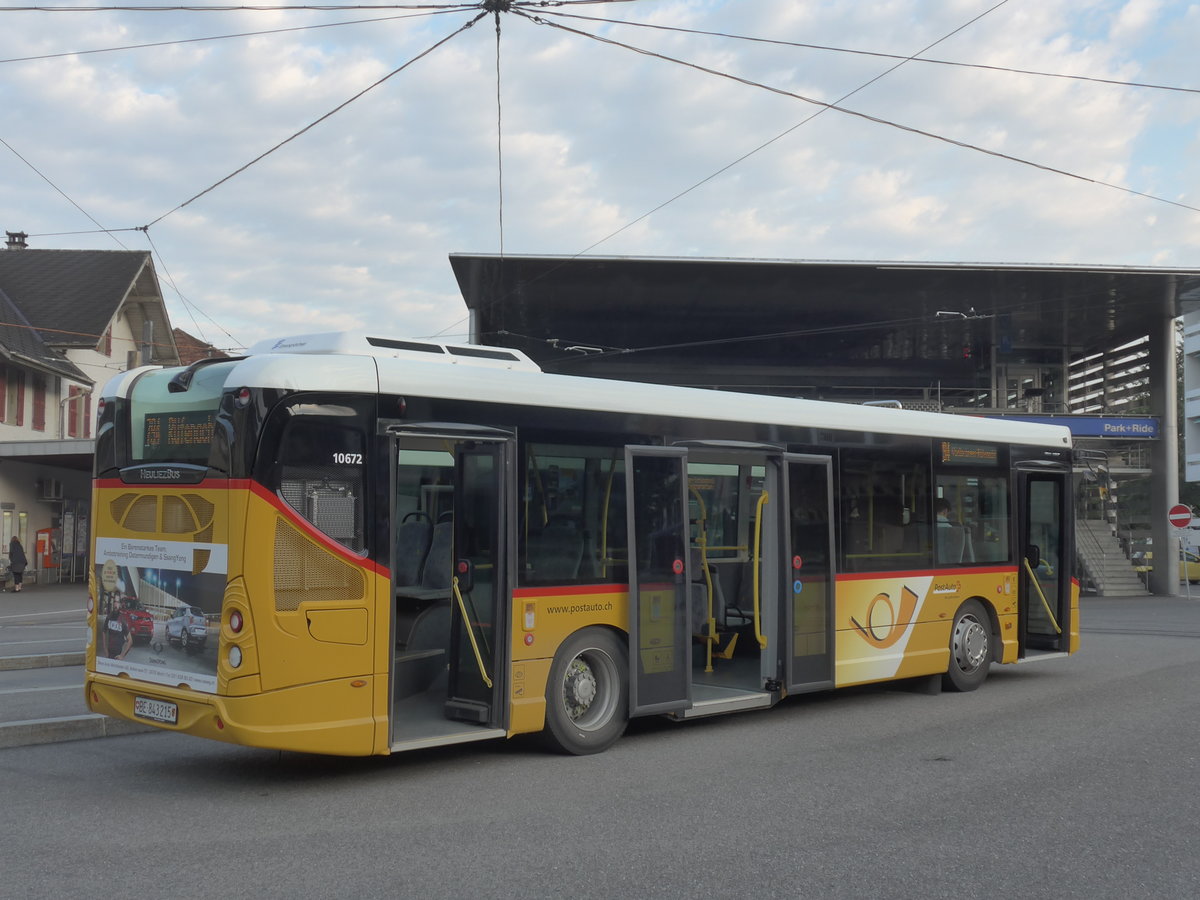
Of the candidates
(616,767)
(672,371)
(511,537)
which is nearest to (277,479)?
(511,537)

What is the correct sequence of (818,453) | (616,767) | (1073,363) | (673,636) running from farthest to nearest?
(1073,363) → (818,453) → (673,636) → (616,767)

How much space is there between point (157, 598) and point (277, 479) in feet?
3.94

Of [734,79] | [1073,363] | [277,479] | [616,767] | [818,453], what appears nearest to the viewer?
[277,479]

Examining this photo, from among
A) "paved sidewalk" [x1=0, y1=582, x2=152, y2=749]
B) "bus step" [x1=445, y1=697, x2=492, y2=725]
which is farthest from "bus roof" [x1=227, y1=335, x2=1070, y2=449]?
"paved sidewalk" [x1=0, y1=582, x2=152, y2=749]

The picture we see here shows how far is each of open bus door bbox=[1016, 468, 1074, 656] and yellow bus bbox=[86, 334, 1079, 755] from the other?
3.15 ft

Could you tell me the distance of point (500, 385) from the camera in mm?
8781

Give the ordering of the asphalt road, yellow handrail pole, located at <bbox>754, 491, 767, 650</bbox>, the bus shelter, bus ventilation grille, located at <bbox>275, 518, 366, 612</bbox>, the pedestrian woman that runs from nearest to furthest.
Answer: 1. the asphalt road
2. bus ventilation grille, located at <bbox>275, 518, 366, 612</bbox>
3. yellow handrail pole, located at <bbox>754, 491, 767, 650</bbox>
4. the bus shelter
5. the pedestrian woman

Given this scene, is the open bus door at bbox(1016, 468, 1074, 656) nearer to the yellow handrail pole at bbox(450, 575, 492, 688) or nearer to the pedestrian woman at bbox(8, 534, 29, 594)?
the yellow handrail pole at bbox(450, 575, 492, 688)

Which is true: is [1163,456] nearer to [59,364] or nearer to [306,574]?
[59,364]

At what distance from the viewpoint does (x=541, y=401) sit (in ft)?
29.6

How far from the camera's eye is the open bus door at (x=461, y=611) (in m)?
8.46

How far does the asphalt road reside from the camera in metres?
5.72

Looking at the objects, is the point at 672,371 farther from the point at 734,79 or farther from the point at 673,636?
the point at 673,636

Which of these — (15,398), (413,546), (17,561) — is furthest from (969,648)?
(15,398)
